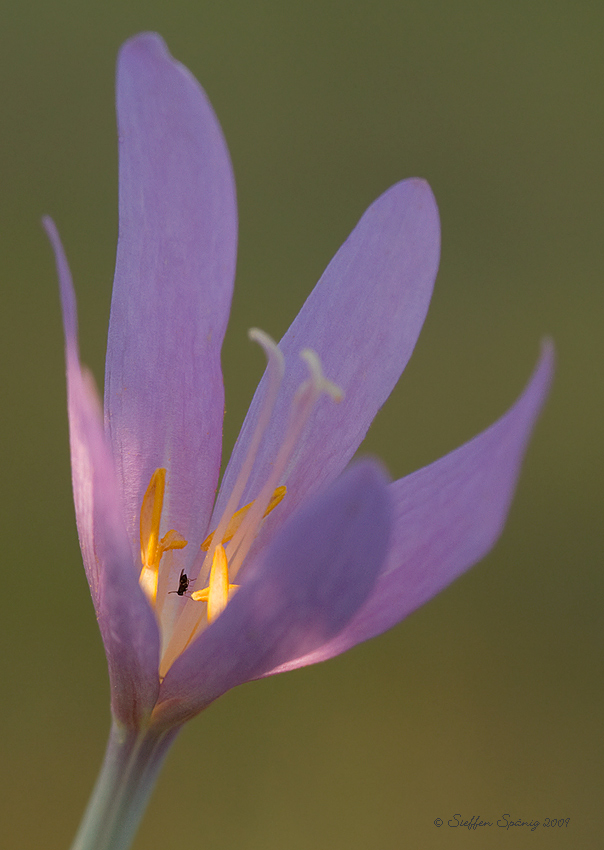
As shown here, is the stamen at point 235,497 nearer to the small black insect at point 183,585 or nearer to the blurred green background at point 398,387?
the small black insect at point 183,585

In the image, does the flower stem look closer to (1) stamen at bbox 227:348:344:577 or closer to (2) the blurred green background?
(1) stamen at bbox 227:348:344:577

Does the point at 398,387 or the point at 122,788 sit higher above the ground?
the point at 398,387

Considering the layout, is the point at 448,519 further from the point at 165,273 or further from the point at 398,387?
the point at 398,387

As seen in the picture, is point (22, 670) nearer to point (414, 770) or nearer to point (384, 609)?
point (414, 770)

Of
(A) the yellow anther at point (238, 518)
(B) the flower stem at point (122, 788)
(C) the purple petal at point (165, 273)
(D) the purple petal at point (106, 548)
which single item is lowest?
(B) the flower stem at point (122, 788)

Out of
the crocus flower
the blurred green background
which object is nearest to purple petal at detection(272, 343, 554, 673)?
the crocus flower

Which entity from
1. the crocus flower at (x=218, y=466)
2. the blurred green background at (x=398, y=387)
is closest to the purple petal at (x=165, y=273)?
the crocus flower at (x=218, y=466)

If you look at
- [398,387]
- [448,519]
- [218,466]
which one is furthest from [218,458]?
[398,387]

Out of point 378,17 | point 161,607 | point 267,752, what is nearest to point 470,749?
point 267,752
